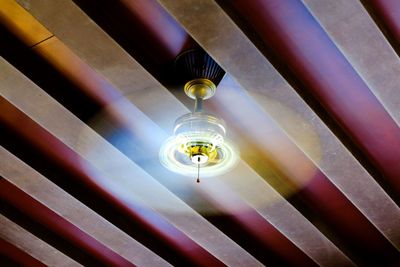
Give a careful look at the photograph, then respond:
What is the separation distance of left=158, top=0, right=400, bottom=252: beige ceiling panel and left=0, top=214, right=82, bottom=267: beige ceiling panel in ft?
6.88

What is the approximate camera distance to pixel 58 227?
465 cm

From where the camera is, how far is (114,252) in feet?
15.9

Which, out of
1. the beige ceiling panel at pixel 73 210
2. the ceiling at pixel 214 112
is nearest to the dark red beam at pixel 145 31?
the ceiling at pixel 214 112

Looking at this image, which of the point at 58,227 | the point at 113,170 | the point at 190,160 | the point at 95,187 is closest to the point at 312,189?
the point at 190,160

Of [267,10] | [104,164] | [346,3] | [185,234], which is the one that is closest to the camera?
[346,3]

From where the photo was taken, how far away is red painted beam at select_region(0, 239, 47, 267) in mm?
4703

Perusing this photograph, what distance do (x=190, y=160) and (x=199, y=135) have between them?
0.25m

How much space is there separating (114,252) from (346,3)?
3030 millimetres

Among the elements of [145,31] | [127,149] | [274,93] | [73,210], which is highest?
[145,31]

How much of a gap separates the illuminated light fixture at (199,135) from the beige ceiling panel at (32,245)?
72.9 inches

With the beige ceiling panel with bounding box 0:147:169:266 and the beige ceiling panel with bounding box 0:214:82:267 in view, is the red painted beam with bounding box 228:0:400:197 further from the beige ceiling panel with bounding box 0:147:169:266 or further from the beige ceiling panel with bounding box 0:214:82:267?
the beige ceiling panel with bounding box 0:214:82:267

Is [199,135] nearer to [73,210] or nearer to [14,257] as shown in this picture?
[73,210]

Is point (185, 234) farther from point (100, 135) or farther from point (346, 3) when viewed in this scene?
point (346, 3)

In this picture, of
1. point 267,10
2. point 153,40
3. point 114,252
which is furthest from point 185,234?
point 267,10
